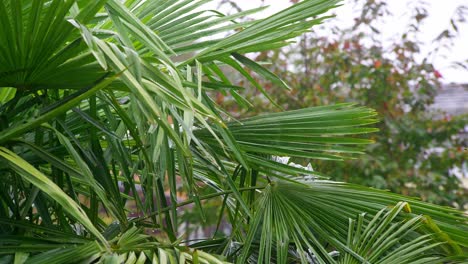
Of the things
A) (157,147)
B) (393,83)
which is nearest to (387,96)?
(393,83)

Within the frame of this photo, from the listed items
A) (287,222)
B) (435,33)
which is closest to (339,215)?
(287,222)

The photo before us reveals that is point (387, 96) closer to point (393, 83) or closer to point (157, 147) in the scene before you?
point (393, 83)

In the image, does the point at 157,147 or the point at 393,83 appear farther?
the point at 393,83

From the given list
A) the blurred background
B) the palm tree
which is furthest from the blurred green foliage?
the palm tree

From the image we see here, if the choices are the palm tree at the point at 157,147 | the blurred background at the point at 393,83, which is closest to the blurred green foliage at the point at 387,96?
the blurred background at the point at 393,83

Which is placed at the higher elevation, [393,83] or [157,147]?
[393,83]

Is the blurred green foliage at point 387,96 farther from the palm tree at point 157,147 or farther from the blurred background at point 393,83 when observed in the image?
the palm tree at point 157,147
